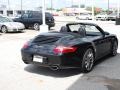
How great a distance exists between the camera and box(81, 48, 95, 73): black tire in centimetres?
747

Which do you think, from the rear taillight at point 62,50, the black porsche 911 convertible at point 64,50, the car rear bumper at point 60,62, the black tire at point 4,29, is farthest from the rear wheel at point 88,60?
the black tire at point 4,29

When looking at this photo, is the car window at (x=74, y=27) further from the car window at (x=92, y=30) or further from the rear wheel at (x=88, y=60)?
the rear wheel at (x=88, y=60)

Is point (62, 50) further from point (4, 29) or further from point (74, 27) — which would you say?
point (4, 29)

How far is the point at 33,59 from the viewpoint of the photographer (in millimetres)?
7379

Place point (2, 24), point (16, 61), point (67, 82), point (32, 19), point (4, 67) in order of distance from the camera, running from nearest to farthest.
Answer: point (67, 82) → point (4, 67) → point (16, 61) → point (2, 24) → point (32, 19)

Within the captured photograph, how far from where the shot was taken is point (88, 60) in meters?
7.70

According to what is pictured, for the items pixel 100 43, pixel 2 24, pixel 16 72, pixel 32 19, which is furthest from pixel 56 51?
pixel 32 19

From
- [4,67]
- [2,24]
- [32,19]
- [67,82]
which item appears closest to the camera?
[67,82]

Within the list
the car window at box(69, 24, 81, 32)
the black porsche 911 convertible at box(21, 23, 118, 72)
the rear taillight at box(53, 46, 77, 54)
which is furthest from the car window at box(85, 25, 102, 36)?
the rear taillight at box(53, 46, 77, 54)

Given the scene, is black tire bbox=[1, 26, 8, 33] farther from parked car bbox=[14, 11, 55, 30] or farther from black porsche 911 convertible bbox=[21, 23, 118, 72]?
black porsche 911 convertible bbox=[21, 23, 118, 72]

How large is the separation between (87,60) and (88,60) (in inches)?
2.1

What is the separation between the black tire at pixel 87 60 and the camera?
7.47 m

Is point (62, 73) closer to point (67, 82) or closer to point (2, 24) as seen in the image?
point (67, 82)

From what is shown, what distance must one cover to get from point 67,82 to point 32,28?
18786mm
